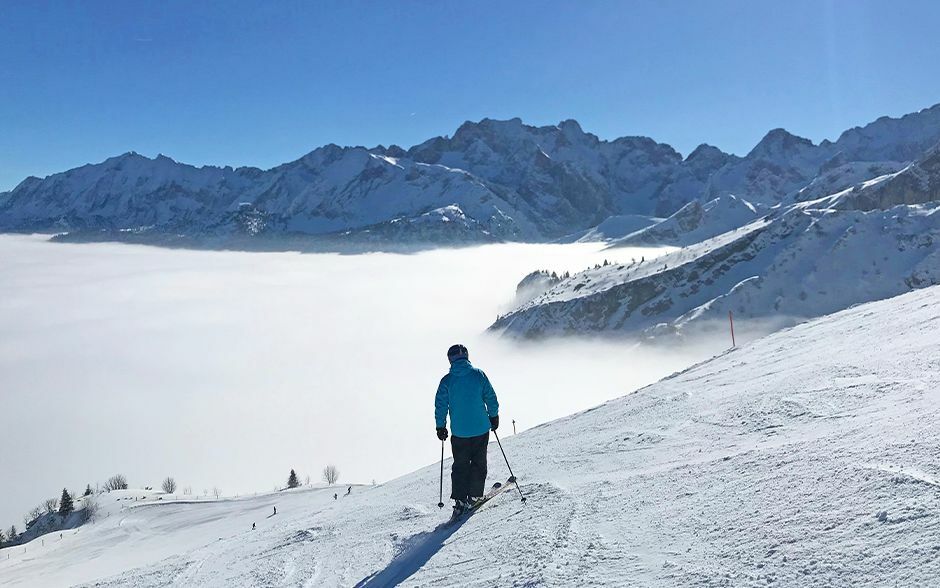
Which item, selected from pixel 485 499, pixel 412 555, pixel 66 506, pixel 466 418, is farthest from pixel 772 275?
pixel 412 555

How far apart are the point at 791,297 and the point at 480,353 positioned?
87.1m

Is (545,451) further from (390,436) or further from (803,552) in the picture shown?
(390,436)

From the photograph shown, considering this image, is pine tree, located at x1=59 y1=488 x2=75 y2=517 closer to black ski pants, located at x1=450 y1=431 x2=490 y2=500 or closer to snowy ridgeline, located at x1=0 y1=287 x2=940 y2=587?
snowy ridgeline, located at x1=0 y1=287 x2=940 y2=587

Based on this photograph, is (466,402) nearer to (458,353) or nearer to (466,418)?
(466,418)

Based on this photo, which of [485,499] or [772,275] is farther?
[772,275]

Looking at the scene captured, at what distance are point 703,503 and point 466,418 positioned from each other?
148 inches

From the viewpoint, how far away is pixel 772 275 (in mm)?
119000

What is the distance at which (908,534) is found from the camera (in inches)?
191

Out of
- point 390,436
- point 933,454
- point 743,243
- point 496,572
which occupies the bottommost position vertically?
point 390,436

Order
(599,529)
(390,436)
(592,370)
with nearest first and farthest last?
(599,529) < (592,370) < (390,436)

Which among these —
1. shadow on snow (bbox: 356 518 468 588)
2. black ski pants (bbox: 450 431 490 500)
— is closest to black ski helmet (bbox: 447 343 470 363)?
black ski pants (bbox: 450 431 490 500)

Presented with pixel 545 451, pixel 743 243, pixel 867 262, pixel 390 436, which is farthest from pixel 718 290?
pixel 545 451

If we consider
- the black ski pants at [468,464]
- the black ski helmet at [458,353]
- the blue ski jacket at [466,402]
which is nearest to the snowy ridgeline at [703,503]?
the black ski pants at [468,464]

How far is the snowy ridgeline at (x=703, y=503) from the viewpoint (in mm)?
5277
